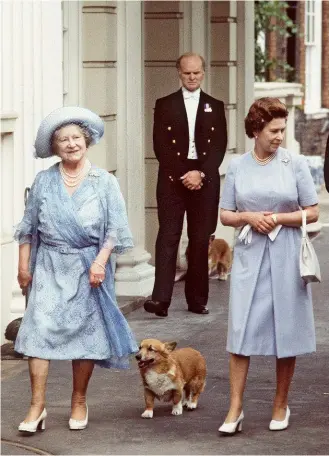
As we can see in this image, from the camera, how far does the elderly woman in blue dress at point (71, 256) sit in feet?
29.1

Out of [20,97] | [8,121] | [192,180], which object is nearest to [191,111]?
[192,180]

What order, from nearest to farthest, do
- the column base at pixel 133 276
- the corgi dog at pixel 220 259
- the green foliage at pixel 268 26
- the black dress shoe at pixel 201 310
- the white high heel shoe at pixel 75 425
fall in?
1. the white high heel shoe at pixel 75 425
2. the black dress shoe at pixel 201 310
3. the column base at pixel 133 276
4. the corgi dog at pixel 220 259
5. the green foliage at pixel 268 26

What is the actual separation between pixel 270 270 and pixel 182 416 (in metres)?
1.06

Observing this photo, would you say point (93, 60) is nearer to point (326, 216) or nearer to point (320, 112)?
point (326, 216)

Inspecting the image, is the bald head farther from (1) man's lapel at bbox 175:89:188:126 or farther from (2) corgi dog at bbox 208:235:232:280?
(2) corgi dog at bbox 208:235:232:280

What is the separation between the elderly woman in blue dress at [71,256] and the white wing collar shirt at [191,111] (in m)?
4.36

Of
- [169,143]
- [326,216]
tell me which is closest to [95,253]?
[169,143]

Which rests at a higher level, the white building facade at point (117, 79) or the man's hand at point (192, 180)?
the white building facade at point (117, 79)

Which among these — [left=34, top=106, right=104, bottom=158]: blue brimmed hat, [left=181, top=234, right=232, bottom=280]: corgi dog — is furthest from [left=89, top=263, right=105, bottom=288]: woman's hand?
[left=181, top=234, right=232, bottom=280]: corgi dog

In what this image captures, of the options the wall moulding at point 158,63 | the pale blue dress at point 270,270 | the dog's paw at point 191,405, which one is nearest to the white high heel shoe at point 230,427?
the pale blue dress at point 270,270

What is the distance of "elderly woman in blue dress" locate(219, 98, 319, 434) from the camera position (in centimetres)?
878

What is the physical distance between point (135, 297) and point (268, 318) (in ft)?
17.5

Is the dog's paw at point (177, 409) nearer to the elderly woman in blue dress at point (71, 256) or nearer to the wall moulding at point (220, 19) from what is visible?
the elderly woman in blue dress at point (71, 256)

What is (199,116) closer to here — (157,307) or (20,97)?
(157,307)
